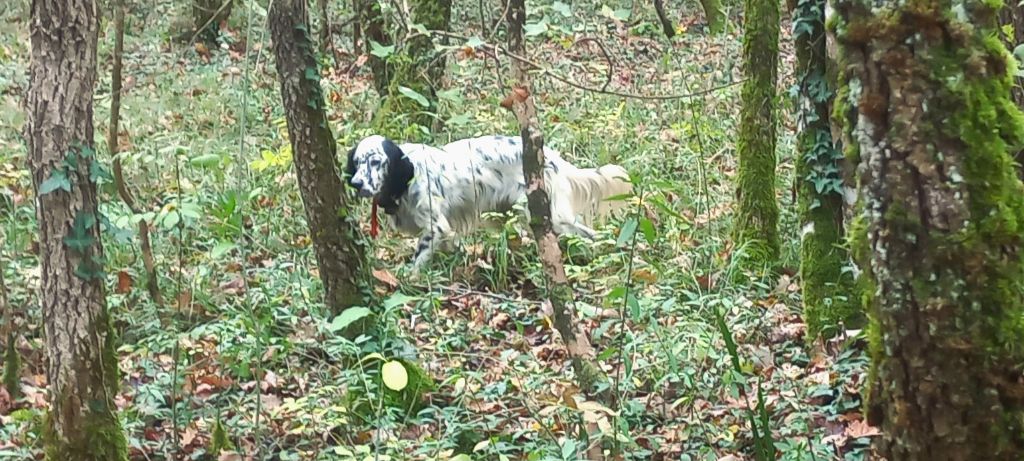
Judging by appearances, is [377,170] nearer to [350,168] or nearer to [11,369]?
[350,168]

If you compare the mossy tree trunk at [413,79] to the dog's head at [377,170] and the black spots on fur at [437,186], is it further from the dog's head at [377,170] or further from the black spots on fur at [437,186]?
the dog's head at [377,170]

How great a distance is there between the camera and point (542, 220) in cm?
454

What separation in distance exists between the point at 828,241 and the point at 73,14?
362 centimetres

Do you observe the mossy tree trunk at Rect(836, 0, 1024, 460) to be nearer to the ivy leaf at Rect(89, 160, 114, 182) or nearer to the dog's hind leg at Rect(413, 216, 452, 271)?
the ivy leaf at Rect(89, 160, 114, 182)

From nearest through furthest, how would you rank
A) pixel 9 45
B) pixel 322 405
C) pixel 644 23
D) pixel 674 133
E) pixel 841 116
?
pixel 841 116, pixel 322 405, pixel 674 133, pixel 9 45, pixel 644 23

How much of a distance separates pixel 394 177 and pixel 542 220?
3.30 meters

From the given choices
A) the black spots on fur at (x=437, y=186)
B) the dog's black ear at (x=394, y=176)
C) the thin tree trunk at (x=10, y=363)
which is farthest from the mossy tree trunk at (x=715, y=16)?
the thin tree trunk at (x=10, y=363)

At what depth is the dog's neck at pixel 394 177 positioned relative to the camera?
25.0 ft

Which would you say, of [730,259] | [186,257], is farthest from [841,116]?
[186,257]

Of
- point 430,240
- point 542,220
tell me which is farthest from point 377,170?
point 542,220

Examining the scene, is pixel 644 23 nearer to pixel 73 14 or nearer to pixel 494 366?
pixel 494 366

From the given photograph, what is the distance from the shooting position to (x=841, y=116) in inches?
108

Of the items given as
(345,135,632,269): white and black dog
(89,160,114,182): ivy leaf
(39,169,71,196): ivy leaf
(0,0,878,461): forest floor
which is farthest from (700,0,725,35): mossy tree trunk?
(39,169,71,196): ivy leaf

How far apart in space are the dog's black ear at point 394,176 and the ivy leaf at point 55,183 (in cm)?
372
